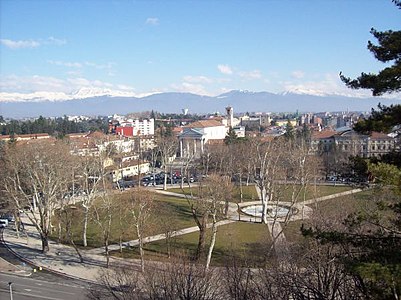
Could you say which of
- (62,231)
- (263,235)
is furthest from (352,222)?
(62,231)

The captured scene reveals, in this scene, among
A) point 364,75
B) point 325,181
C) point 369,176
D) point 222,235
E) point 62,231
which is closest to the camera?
point 369,176

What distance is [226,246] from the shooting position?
72.0ft

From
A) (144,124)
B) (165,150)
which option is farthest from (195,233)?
(144,124)

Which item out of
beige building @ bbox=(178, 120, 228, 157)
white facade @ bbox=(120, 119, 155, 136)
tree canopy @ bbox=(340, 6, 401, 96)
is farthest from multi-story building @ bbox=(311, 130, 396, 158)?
white facade @ bbox=(120, 119, 155, 136)

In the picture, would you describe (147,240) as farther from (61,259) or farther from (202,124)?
(202,124)

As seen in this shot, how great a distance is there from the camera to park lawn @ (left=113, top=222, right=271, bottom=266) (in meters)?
20.0

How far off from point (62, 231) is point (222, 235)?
33.2 ft

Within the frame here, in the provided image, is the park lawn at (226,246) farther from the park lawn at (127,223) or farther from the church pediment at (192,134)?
the church pediment at (192,134)

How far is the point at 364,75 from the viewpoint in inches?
→ 307

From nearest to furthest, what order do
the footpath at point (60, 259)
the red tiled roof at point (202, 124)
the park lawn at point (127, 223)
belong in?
the footpath at point (60, 259) → the park lawn at point (127, 223) → the red tiled roof at point (202, 124)

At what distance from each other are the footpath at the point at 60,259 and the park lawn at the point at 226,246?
88 cm

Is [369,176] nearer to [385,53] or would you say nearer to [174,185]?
[385,53]

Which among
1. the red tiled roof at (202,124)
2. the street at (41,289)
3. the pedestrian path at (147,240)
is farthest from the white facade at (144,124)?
the street at (41,289)

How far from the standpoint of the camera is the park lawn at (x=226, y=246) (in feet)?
65.7
